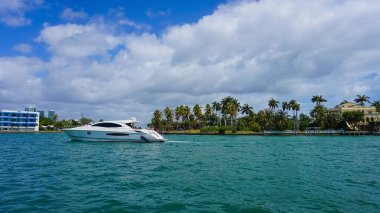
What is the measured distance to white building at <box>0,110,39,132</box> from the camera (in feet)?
559

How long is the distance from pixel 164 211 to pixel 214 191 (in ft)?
13.1

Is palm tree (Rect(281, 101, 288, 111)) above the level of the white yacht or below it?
above

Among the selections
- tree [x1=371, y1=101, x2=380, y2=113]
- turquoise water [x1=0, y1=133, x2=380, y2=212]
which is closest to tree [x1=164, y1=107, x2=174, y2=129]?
tree [x1=371, y1=101, x2=380, y2=113]

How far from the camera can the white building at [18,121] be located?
170 meters

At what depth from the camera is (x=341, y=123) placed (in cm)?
13862

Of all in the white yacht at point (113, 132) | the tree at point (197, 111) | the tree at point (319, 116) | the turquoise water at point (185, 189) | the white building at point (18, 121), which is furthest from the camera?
the white building at point (18, 121)

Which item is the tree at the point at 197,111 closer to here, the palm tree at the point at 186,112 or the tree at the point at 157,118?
the palm tree at the point at 186,112

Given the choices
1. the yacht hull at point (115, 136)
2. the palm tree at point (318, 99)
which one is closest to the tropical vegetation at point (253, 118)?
the palm tree at point (318, 99)

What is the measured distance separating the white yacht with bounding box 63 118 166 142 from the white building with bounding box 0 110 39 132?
13843 centimetres

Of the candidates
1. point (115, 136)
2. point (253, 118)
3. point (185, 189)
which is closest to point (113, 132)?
point (115, 136)

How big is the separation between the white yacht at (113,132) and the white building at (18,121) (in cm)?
13843

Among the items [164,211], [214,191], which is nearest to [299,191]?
[214,191]

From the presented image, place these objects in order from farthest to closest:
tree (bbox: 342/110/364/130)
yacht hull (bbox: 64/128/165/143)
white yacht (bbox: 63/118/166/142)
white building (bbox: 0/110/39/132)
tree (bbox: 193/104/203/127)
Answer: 1. white building (bbox: 0/110/39/132)
2. tree (bbox: 193/104/203/127)
3. tree (bbox: 342/110/364/130)
4. yacht hull (bbox: 64/128/165/143)
5. white yacht (bbox: 63/118/166/142)

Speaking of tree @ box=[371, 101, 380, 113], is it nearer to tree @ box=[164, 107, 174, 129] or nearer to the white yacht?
tree @ box=[164, 107, 174, 129]
